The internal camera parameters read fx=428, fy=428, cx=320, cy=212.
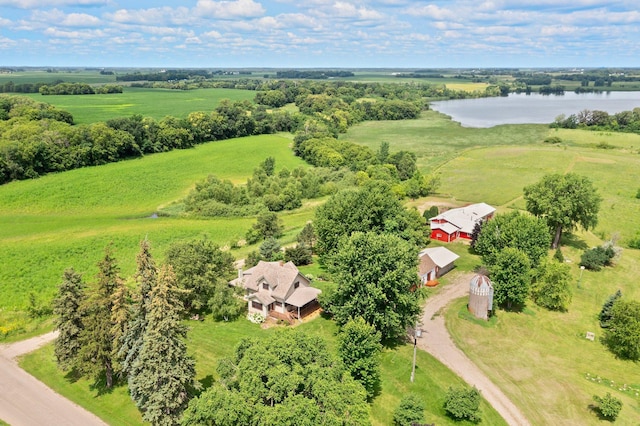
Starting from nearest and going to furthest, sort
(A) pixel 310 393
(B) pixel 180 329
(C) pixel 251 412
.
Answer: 1. (C) pixel 251 412
2. (A) pixel 310 393
3. (B) pixel 180 329

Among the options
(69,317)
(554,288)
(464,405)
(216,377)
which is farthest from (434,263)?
(69,317)

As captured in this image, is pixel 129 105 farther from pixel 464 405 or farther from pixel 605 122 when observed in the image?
pixel 605 122

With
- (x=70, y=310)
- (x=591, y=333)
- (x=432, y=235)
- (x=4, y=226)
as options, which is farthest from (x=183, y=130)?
(x=591, y=333)

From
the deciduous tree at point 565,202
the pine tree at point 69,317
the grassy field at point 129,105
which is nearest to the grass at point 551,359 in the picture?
the deciduous tree at point 565,202

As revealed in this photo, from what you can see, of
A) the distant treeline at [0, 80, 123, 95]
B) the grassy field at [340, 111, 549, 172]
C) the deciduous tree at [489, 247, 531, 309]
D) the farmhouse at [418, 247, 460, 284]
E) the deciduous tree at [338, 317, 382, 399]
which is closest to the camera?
the deciduous tree at [338, 317, 382, 399]

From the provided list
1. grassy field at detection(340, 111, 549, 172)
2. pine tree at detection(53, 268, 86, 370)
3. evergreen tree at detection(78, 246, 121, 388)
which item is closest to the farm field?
grassy field at detection(340, 111, 549, 172)

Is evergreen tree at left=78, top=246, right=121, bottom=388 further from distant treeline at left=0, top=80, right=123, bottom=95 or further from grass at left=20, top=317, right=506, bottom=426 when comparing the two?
distant treeline at left=0, top=80, right=123, bottom=95

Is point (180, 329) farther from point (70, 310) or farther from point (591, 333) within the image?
point (591, 333)
